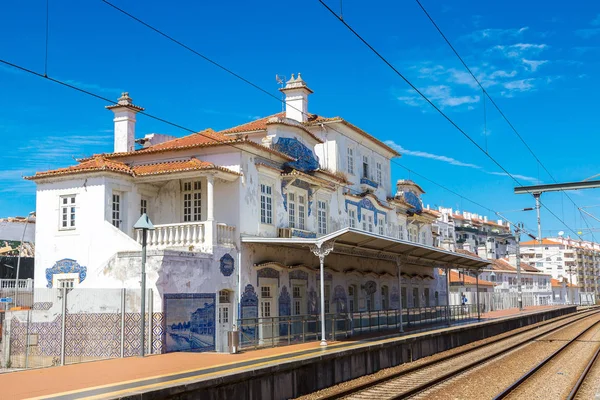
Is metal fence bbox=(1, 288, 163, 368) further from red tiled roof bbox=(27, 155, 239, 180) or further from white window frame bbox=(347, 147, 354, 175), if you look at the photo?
white window frame bbox=(347, 147, 354, 175)

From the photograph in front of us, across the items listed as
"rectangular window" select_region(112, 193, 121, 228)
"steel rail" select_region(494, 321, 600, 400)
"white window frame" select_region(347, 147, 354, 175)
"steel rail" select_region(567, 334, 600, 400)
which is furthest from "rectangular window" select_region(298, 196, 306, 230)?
"steel rail" select_region(567, 334, 600, 400)

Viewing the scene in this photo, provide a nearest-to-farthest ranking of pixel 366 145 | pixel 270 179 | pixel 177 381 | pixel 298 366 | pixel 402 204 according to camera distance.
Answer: pixel 177 381 < pixel 298 366 < pixel 270 179 < pixel 366 145 < pixel 402 204

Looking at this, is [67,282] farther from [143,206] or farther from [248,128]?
[248,128]

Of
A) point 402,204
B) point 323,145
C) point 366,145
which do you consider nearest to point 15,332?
point 323,145

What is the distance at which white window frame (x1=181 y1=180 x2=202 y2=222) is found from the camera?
23797 millimetres

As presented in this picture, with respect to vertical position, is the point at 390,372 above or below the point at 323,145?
below

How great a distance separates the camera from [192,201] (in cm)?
2392

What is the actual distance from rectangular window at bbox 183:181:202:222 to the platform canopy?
2.31 metres

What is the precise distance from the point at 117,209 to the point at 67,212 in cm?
174

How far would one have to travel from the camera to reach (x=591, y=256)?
511 feet

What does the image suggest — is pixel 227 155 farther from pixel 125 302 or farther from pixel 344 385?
pixel 344 385

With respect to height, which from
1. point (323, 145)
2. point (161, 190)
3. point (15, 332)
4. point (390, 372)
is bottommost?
point (390, 372)

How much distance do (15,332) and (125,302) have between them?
12.9 feet

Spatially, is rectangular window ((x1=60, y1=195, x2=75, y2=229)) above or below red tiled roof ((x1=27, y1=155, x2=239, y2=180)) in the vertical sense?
below
